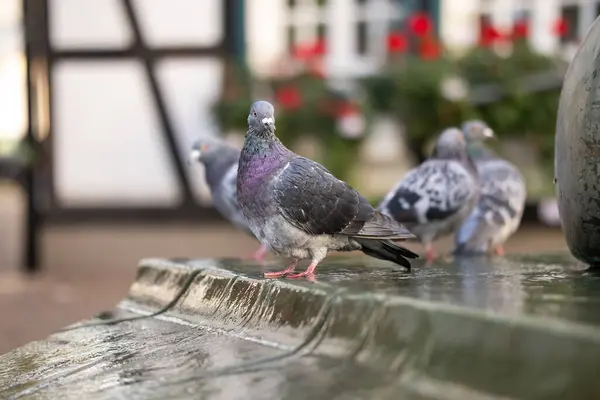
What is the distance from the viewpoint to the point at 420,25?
730cm

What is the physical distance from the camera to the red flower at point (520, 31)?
7.40 meters

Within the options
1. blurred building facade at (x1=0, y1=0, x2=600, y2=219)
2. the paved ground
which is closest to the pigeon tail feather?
the paved ground

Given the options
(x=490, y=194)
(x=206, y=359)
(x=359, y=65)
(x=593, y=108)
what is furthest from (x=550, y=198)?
(x=206, y=359)

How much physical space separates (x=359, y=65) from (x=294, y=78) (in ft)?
2.41

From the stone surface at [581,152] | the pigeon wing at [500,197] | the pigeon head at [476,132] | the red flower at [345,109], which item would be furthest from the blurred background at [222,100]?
the stone surface at [581,152]

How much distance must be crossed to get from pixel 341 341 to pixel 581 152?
37.0 inches

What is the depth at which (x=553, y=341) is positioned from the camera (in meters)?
1.52

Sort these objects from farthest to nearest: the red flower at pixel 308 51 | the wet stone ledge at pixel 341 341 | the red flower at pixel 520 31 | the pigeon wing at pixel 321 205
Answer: the red flower at pixel 308 51, the red flower at pixel 520 31, the pigeon wing at pixel 321 205, the wet stone ledge at pixel 341 341

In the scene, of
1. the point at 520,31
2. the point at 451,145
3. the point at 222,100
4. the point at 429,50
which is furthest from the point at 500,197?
the point at 222,100

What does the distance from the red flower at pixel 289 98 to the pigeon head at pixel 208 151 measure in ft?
11.1

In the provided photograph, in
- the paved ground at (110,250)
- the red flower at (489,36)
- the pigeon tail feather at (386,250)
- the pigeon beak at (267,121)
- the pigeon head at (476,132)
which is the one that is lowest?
the paved ground at (110,250)

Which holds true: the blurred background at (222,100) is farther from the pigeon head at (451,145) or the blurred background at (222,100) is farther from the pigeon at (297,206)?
the pigeon at (297,206)

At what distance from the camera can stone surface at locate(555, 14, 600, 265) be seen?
2344mm

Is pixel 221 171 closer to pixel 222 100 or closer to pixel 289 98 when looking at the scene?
pixel 289 98
